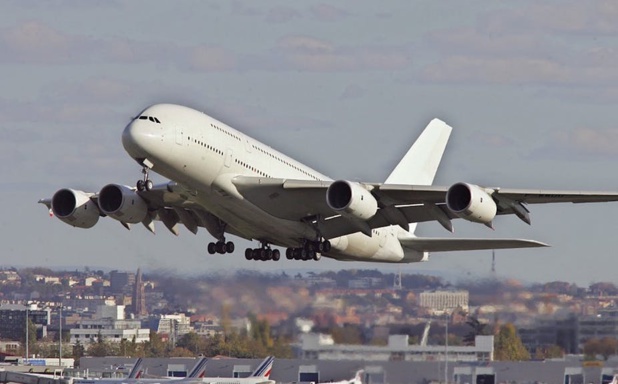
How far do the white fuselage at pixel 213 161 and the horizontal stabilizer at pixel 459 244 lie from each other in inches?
202

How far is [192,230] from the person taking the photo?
4394cm

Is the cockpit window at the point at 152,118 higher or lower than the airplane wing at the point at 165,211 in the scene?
higher

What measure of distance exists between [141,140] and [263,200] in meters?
4.16

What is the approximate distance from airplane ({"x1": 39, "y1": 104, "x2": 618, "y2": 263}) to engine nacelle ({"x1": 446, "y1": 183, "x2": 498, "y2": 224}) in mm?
27

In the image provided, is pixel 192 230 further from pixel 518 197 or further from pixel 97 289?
pixel 97 289

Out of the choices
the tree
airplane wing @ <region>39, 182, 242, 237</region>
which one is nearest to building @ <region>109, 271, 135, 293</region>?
airplane wing @ <region>39, 182, 242, 237</region>

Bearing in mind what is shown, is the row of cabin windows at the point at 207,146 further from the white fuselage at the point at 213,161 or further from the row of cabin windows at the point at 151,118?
the row of cabin windows at the point at 151,118

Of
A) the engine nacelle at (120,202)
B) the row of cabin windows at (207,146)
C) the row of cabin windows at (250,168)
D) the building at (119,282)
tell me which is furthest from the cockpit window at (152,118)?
the building at (119,282)

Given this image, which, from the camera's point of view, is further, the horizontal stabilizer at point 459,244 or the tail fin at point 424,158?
the tail fin at point 424,158

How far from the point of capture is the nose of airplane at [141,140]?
37.1 meters

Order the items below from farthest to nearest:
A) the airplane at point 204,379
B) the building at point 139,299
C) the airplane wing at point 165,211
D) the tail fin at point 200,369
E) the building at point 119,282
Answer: the building at point 119,282, the building at point 139,299, the tail fin at point 200,369, the airplane at point 204,379, the airplane wing at point 165,211

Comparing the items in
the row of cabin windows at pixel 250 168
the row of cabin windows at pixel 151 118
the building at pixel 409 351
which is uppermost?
the row of cabin windows at pixel 151 118

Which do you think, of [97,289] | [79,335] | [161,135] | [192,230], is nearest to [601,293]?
[192,230]

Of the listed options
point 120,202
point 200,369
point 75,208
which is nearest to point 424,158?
point 200,369
